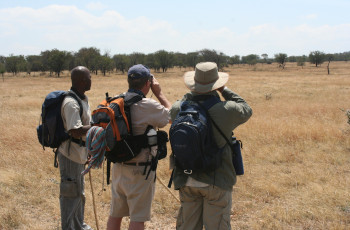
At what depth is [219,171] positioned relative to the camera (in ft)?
9.07

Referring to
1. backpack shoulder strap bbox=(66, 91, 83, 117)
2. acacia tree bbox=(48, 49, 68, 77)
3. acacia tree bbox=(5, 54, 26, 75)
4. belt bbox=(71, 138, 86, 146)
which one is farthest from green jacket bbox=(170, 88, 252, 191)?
acacia tree bbox=(5, 54, 26, 75)

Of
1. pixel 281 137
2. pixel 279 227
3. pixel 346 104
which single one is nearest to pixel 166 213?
pixel 279 227

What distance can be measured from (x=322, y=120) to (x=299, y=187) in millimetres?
5938

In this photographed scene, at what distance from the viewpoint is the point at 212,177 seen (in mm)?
2738

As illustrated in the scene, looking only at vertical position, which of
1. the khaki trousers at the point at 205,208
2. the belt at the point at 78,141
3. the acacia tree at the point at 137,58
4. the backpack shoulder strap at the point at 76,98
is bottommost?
the khaki trousers at the point at 205,208

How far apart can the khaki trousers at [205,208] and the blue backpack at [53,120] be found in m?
1.40

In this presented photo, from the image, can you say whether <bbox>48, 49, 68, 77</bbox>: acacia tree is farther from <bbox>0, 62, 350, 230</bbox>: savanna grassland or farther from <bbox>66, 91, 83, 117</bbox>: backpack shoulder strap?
<bbox>66, 91, 83, 117</bbox>: backpack shoulder strap

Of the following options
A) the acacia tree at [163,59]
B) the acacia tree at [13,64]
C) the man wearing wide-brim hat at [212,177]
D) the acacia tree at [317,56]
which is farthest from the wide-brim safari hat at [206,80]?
the acacia tree at [317,56]

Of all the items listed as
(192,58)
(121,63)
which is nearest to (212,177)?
(121,63)

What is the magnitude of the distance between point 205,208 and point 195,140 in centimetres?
67

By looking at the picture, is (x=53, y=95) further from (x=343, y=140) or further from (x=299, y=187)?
(x=343, y=140)

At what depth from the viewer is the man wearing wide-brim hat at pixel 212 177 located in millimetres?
2729

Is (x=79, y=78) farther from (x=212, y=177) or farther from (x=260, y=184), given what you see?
(x=260, y=184)

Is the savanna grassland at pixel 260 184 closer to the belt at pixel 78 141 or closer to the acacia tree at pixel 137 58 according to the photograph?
the belt at pixel 78 141
